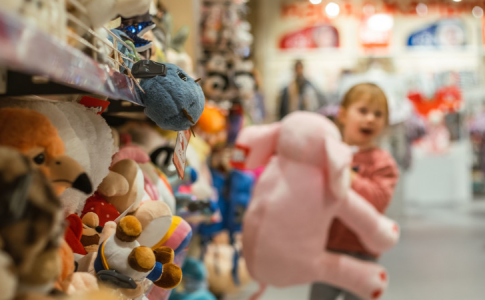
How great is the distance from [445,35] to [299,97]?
363cm

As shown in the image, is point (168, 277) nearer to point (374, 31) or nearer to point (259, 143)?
point (259, 143)

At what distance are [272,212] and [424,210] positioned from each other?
5149 millimetres

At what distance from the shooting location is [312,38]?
725 centimetres

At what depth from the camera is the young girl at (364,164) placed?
180cm

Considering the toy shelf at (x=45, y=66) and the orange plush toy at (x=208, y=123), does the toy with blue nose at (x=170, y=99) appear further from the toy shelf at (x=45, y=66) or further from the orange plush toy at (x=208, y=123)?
the orange plush toy at (x=208, y=123)

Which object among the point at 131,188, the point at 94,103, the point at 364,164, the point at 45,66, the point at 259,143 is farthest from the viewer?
the point at 364,164

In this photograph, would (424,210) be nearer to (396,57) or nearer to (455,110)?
(455,110)

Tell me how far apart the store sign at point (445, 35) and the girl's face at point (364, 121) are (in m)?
5.87

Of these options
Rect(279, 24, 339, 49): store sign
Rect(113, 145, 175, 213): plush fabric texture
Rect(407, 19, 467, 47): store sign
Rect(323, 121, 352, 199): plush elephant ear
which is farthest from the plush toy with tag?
Rect(407, 19, 467, 47): store sign

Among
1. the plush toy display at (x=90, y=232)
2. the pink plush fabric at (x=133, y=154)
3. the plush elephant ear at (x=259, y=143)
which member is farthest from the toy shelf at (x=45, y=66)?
the plush elephant ear at (x=259, y=143)

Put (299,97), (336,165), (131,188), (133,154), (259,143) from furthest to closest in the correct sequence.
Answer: (299,97), (259,143), (336,165), (133,154), (131,188)

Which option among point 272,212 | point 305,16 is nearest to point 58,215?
point 272,212

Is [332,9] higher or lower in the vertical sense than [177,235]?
higher

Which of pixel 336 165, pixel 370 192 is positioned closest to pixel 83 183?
pixel 336 165
